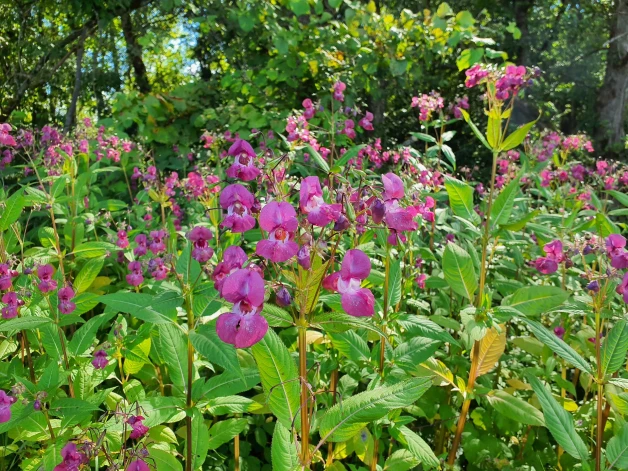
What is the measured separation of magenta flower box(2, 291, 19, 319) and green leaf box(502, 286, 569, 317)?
1.92 metres

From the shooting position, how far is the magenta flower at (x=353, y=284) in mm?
1108

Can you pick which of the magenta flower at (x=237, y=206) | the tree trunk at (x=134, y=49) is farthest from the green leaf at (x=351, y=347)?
the tree trunk at (x=134, y=49)

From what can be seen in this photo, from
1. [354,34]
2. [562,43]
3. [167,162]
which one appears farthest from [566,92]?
[167,162]

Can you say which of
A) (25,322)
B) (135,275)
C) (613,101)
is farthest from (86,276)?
(613,101)

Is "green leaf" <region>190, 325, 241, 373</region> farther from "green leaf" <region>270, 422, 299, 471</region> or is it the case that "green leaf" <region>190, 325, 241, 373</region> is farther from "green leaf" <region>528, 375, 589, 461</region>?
"green leaf" <region>528, 375, 589, 461</region>

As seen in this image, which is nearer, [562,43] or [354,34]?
[354,34]

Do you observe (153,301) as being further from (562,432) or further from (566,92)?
(566,92)

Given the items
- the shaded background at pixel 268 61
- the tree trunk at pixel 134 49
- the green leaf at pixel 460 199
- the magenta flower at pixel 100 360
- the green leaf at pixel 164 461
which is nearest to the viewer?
the green leaf at pixel 164 461

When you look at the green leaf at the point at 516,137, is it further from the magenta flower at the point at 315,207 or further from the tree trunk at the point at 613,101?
the tree trunk at the point at 613,101

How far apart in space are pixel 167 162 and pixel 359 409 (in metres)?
5.79

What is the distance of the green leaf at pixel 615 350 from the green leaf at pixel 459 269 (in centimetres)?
52

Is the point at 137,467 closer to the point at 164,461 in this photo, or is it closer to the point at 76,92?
the point at 164,461

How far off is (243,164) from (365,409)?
739mm

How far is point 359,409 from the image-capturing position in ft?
4.09
